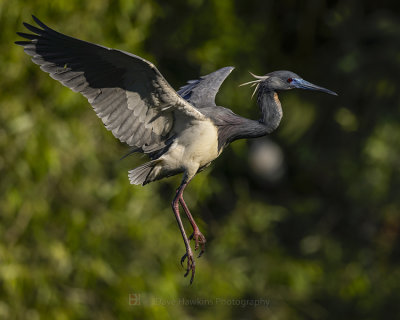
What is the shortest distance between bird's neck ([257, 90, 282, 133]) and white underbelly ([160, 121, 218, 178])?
225 mm

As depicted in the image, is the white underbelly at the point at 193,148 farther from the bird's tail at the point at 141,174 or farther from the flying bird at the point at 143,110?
the bird's tail at the point at 141,174

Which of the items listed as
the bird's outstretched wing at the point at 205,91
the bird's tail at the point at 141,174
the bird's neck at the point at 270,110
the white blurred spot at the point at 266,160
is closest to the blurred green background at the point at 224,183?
the white blurred spot at the point at 266,160

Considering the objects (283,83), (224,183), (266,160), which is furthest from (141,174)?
(266,160)

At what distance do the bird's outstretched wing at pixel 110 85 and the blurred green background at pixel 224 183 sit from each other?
119 inches

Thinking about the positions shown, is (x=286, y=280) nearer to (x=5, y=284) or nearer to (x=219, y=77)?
(x=5, y=284)

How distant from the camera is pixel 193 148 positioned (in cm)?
319

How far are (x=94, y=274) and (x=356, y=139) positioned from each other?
14.0 feet

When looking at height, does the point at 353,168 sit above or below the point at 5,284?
below

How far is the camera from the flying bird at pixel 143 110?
3178mm

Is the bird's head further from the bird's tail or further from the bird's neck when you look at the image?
the bird's tail

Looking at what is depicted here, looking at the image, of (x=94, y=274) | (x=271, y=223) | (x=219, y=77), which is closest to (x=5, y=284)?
(x=94, y=274)

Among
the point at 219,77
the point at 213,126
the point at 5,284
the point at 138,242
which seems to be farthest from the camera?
the point at 138,242

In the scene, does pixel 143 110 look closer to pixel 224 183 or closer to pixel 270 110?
pixel 270 110

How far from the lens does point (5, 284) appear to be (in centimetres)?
638
